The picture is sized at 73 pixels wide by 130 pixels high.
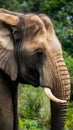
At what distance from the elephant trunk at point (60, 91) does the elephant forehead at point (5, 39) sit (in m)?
0.61

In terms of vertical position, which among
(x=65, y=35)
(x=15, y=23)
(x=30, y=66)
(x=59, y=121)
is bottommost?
(x=65, y=35)

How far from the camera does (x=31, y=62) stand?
6613 mm

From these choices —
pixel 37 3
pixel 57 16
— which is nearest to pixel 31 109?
pixel 57 16

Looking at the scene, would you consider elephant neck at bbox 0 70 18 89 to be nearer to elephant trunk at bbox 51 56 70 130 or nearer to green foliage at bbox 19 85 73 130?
elephant trunk at bbox 51 56 70 130

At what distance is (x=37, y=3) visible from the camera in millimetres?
30312

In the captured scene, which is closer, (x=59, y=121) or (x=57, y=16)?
(x=59, y=121)

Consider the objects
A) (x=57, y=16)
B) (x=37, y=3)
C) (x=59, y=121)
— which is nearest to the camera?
(x=59, y=121)

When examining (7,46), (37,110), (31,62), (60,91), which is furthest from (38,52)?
(37,110)

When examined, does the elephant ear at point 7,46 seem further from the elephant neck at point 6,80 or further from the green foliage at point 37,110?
the green foliage at point 37,110

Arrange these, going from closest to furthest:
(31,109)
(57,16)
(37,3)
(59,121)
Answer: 1. (59,121)
2. (31,109)
3. (57,16)
4. (37,3)

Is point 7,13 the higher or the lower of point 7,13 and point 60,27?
the higher

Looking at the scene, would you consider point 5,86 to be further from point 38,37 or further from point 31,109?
point 31,109

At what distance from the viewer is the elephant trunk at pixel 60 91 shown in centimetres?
632

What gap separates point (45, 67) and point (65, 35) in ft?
66.9
